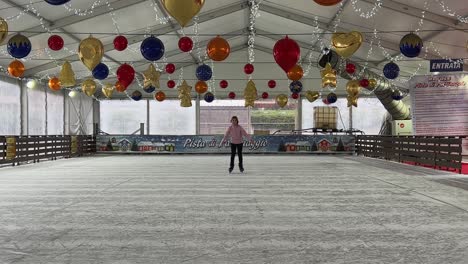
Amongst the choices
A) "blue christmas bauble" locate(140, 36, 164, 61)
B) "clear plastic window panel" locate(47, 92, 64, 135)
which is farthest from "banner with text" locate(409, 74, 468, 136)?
"clear plastic window panel" locate(47, 92, 64, 135)

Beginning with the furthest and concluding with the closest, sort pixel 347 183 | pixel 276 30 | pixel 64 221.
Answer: pixel 276 30 → pixel 347 183 → pixel 64 221

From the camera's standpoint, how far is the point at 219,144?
2245 cm

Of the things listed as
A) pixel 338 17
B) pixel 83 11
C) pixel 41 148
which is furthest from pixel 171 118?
pixel 338 17

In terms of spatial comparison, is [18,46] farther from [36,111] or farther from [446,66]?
[36,111]

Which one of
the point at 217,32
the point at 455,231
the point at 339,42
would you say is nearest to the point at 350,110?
the point at 217,32

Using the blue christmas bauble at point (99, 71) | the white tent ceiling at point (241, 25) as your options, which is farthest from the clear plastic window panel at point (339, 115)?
the blue christmas bauble at point (99, 71)

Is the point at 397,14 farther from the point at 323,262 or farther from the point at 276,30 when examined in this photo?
the point at 323,262

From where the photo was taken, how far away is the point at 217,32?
870 inches

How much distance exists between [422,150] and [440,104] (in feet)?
11.5

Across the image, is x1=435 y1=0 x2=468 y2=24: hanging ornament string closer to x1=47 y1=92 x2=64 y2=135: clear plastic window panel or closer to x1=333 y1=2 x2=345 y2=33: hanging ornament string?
x1=333 y1=2 x2=345 y2=33: hanging ornament string

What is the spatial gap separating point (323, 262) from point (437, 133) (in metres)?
15.1

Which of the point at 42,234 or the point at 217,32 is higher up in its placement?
the point at 217,32

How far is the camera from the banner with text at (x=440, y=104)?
1659 cm

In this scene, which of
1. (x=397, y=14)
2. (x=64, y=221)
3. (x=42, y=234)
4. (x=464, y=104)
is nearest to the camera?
(x=42, y=234)
